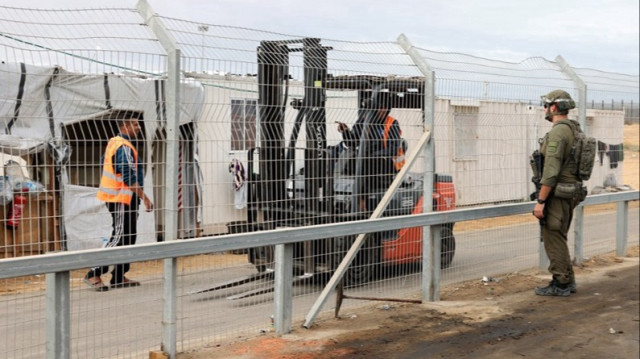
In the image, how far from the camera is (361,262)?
7359mm

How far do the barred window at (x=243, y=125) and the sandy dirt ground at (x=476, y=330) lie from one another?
1.73 meters

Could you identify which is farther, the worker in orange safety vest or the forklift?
the forklift

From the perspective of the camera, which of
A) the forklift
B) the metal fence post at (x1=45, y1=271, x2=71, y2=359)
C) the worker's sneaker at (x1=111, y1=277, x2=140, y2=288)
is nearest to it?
the metal fence post at (x1=45, y1=271, x2=71, y2=359)

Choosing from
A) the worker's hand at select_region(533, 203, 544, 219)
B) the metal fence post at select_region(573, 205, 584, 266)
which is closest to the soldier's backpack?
the worker's hand at select_region(533, 203, 544, 219)

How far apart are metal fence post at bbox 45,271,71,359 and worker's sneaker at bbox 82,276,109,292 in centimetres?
63

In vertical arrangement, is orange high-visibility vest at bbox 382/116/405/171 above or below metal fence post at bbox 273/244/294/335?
above

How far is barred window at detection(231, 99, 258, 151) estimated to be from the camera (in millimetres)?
6078

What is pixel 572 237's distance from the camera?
1077 cm

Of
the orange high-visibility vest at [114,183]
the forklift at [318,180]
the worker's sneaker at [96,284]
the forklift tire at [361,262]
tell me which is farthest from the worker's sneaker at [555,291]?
the worker's sneaker at [96,284]

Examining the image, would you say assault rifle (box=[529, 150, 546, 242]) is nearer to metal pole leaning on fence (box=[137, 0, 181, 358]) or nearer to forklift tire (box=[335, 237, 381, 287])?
forklift tire (box=[335, 237, 381, 287])

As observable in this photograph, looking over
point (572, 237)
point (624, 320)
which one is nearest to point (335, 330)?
point (624, 320)

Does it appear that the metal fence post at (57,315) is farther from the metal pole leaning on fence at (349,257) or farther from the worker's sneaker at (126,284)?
the metal pole leaning on fence at (349,257)

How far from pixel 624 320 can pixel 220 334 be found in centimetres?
407

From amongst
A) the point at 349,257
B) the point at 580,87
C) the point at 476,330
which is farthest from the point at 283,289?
the point at 580,87
